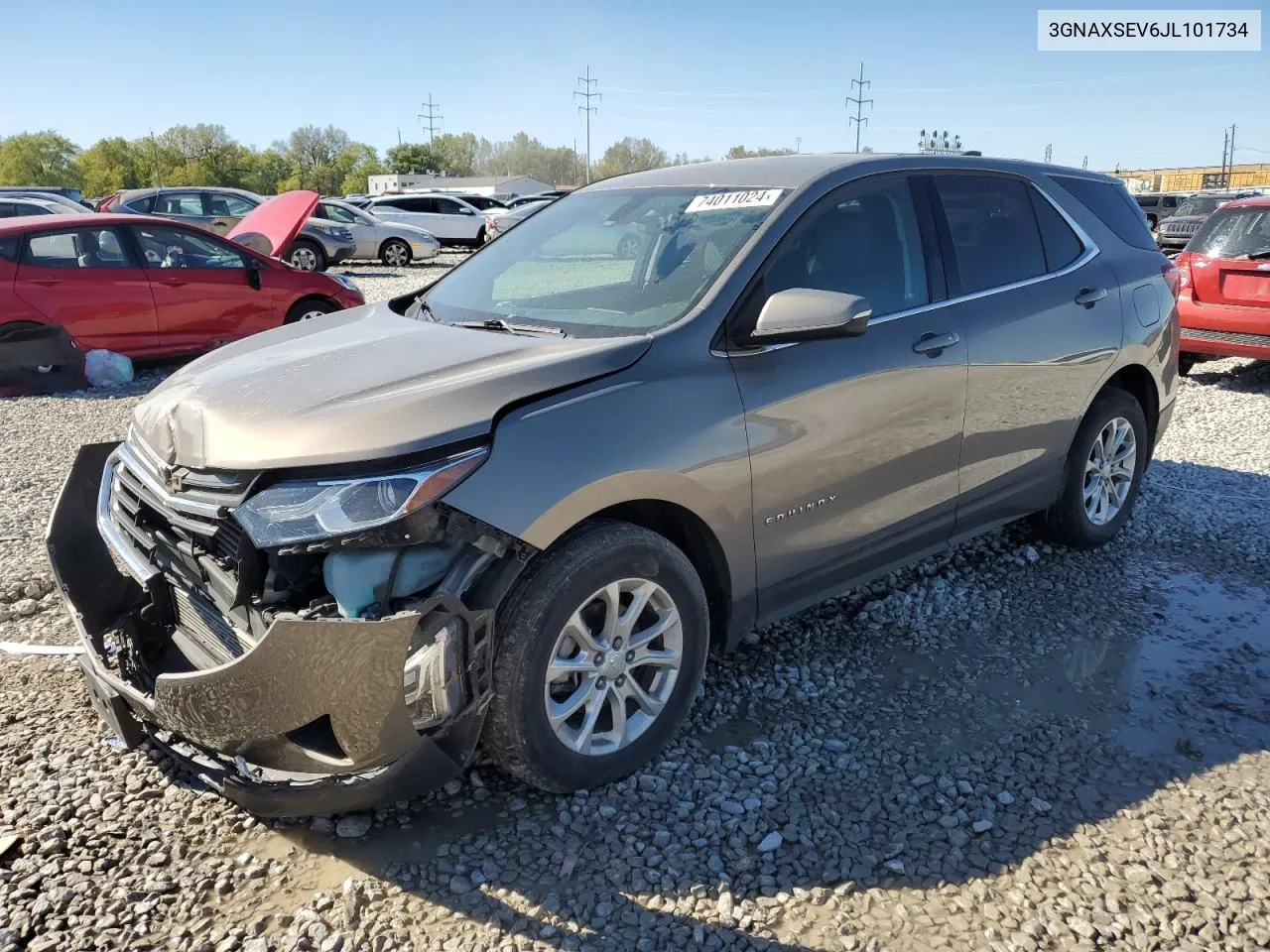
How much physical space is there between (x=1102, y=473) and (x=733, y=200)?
2522mm

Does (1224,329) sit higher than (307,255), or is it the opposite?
(307,255)

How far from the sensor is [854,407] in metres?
3.36

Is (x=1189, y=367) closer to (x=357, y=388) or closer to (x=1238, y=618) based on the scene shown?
(x=1238, y=618)

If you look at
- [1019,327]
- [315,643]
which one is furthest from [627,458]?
A: [1019,327]

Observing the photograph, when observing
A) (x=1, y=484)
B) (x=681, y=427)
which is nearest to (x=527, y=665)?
(x=681, y=427)

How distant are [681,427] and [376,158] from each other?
121 meters

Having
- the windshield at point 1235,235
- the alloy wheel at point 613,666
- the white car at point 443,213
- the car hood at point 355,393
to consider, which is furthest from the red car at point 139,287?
the white car at point 443,213

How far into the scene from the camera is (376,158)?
373 feet

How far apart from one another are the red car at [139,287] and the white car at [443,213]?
1858 centimetres

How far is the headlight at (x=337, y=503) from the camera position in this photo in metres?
2.38

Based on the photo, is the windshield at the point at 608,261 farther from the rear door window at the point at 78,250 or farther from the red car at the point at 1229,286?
the red car at the point at 1229,286

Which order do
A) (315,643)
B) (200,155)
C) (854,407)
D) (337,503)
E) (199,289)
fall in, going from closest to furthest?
(315,643)
(337,503)
(854,407)
(199,289)
(200,155)

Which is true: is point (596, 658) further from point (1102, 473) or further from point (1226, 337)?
point (1226, 337)

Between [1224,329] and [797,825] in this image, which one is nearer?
[797,825]
